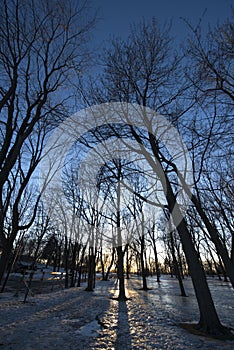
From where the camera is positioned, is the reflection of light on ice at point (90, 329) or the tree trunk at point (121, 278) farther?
the tree trunk at point (121, 278)

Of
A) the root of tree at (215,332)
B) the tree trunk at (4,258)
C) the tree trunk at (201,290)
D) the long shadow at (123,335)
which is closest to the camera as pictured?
the long shadow at (123,335)

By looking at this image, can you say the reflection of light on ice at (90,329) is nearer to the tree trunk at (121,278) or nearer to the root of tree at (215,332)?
the root of tree at (215,332)

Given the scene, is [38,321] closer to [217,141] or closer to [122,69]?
[217,141]

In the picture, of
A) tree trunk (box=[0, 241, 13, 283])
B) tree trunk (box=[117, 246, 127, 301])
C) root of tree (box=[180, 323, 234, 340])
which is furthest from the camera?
tree trunk (box=[117, 246, 127, 301])

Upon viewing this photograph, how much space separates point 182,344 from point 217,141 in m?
4.78

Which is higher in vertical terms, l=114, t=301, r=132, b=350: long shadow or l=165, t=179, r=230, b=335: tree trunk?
l=165, t=179, r=230, b=335: tree trunk

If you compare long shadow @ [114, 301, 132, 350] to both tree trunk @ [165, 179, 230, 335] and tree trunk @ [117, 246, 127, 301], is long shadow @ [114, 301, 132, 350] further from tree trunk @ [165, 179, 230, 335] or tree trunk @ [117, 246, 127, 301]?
tree trunk @ [117, 246, 127, 301]

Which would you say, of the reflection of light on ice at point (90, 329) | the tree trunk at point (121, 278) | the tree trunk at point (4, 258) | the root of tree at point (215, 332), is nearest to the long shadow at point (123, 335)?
the reflection of light on ice at point (90, 329)

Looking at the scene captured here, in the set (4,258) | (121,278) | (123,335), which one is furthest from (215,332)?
(121,278)

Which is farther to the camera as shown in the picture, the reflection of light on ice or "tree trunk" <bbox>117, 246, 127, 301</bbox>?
"tree trunk" <bbox>117, 246, 127, 301</bbox>

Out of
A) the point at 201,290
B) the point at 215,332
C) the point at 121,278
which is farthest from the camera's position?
the point at 121,278

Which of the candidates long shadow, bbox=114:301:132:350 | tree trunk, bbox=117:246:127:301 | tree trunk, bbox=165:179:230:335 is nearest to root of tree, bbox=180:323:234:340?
tree trunk, bbox=165:179:230:335

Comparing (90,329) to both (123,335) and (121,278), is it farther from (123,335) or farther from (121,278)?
(121,278)

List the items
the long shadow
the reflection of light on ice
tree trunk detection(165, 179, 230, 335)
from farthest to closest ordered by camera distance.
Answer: the reflection of light on ice
tree trunk detection(165, 179, 230, 335)
the long shadow
